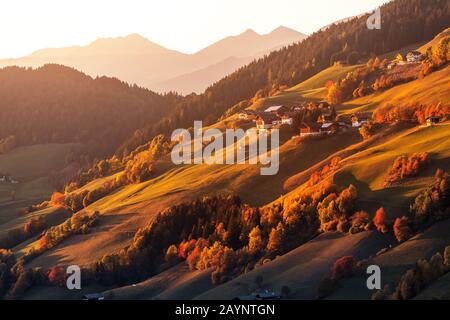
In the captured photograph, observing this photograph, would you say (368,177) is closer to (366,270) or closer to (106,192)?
(366,270)

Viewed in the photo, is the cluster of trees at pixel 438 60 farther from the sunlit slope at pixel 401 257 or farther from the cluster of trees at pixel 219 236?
the sunlit slope at pixel 401 257

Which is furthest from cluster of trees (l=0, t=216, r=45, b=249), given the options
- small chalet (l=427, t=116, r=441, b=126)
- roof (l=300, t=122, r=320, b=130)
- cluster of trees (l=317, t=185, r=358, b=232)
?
small chalet (l=427, t=116, r=441, b=126)

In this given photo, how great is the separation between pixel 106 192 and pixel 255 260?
8378 centimetres

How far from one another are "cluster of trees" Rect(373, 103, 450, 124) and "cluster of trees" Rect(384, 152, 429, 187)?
27.2 m

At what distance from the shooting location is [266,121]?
585 feet

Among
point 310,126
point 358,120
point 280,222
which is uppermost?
point 358,120

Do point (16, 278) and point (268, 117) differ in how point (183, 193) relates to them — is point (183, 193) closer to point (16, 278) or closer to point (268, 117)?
point (16, 278)

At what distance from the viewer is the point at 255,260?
328 ft

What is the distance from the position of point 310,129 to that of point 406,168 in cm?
4824

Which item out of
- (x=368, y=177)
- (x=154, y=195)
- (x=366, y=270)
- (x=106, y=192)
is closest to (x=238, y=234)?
(x=368, y=177)

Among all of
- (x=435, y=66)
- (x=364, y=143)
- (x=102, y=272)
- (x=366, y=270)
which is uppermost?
(x=435, y=66)

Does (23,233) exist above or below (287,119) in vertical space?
below

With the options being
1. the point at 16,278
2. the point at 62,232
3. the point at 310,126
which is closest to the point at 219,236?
the point at 16,278

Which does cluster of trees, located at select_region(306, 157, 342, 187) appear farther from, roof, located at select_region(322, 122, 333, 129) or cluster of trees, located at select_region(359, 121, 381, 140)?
roof, located at select_region(322, 122, 333, 129)
